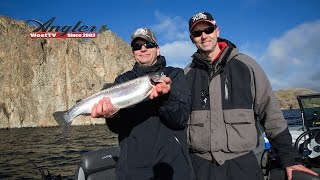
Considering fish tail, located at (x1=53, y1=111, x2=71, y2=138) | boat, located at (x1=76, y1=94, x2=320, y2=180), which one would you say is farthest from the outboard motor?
fish tail, located at (x1=53, y1=111, x2=71, y2=138)

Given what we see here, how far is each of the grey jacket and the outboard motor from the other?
100 inches

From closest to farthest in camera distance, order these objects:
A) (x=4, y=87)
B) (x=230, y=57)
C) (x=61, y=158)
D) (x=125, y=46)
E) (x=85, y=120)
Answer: (x=230, y=57) < (x=61, y=158) < (x=4, y=87) < (x=85, y=120) < (x=125, y=46)

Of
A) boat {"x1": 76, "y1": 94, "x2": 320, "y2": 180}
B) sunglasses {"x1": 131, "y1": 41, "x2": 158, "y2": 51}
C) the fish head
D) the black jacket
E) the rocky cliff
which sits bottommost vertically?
boat {"x1": 76, "y1": 94, "x2": 320, "y2": 180}

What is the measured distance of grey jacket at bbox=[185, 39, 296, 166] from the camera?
461cm

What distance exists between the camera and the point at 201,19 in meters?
4.88

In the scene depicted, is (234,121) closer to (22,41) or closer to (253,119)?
(253,119)

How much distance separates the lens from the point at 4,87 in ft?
269

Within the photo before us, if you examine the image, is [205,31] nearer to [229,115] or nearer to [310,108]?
[229,115]

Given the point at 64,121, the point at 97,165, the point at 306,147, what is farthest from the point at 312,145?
the point at 64,121

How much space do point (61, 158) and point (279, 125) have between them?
20591 millimetres

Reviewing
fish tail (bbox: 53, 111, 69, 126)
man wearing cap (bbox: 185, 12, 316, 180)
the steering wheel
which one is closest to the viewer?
man wearing cap (bbox: 185, 12, 316, 180)

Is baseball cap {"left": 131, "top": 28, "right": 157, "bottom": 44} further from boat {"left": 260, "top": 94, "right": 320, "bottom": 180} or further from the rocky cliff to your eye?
the rocky cliff

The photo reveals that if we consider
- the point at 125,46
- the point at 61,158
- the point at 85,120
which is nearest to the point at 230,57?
the point at 61,158

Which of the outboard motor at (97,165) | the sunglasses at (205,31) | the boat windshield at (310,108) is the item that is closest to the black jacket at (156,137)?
the sunglasses at (205,31)
